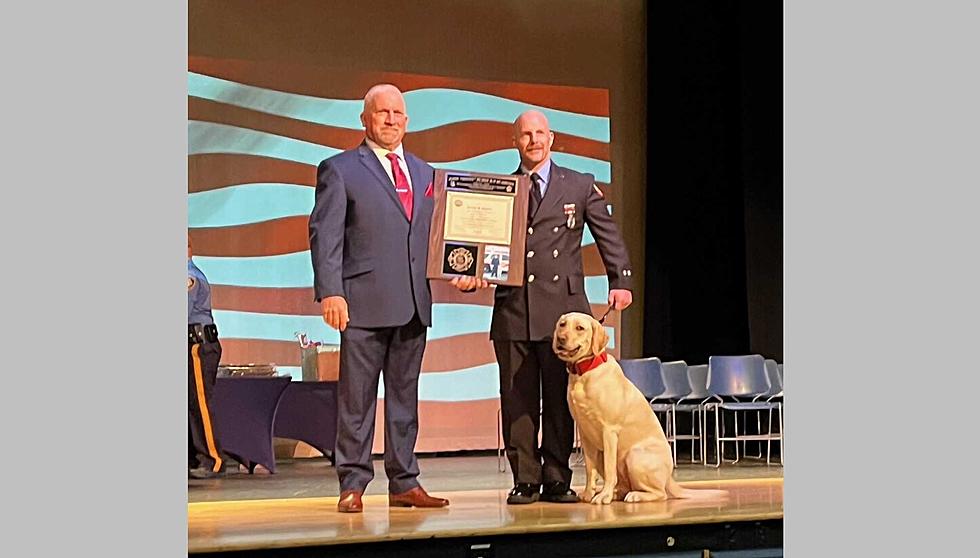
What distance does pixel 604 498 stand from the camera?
6.42 m

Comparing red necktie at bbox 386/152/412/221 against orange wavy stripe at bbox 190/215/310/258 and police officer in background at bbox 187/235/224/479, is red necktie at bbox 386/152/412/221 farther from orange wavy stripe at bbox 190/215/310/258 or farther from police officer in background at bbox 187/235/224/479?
orange wavy stripe at bbox 190/215/310/258

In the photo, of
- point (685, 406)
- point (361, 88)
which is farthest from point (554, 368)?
point (361, 88)

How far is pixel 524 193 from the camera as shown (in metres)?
6.62

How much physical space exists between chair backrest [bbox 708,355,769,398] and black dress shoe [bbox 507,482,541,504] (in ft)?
10.1

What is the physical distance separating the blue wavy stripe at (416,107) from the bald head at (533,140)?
329cm

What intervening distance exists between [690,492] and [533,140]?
76.6 inches

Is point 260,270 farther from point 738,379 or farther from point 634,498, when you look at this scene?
point 634,498

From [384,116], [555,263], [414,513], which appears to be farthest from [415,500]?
[384,116]

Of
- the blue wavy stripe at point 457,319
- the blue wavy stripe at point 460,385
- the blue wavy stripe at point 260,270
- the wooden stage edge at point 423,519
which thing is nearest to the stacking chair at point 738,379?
the blue wavy stripe at point 460,385

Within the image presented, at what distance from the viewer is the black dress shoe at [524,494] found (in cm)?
654

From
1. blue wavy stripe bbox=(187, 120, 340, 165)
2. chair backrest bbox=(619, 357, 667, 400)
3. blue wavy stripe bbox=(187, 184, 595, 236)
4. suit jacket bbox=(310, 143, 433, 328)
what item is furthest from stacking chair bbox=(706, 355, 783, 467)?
suit jacket bbox=(310, 143, 433, 328)

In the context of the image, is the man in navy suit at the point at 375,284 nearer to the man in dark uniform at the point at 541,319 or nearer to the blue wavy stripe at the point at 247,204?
the man in dark uniform at the point at 541,319

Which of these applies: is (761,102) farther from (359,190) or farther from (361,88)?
(359,190)

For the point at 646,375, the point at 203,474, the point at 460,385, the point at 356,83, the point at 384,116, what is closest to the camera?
the point at 384,116
